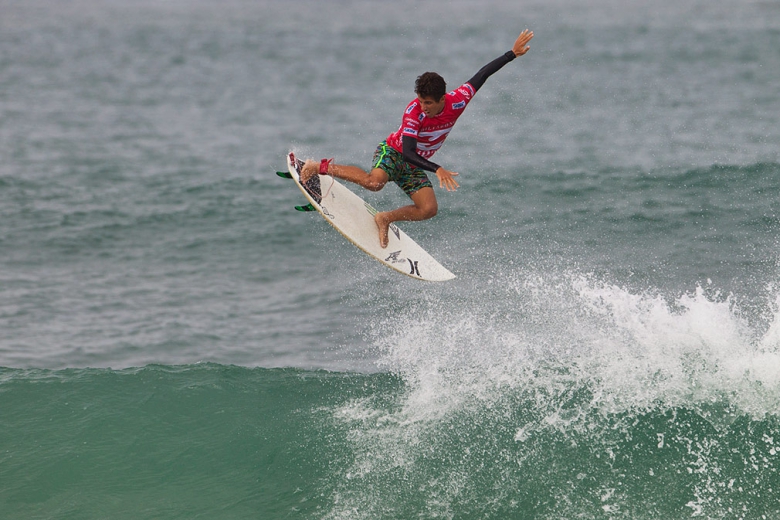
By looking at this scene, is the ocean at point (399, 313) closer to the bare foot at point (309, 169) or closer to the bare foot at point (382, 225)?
the bare foot at point (382, 225)

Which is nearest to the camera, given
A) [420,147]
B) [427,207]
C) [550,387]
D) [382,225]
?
[420,147]

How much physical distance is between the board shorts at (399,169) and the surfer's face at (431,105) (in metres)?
0.76

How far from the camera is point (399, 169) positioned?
8617 millimetres

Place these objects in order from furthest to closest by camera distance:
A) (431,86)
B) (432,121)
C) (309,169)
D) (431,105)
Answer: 1. (309,169)
2. (432,121)
3. (431,105)
4. (431,86)

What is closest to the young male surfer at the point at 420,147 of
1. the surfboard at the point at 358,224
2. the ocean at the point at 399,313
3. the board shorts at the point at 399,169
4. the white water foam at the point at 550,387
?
the board shorts at the point at 399,169

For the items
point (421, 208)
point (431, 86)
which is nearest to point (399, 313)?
point (421, 208)

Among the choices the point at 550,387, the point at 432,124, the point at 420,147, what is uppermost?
the point at 432,124

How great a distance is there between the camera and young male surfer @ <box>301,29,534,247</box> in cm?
770

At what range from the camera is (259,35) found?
40.5 meters

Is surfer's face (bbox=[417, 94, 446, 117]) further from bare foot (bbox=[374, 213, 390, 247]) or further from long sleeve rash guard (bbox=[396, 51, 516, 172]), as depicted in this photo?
bare foot (bbox=[374, 213, 390, 247])

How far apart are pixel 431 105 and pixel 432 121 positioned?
304 millimetres

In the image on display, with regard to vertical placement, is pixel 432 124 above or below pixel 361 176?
above

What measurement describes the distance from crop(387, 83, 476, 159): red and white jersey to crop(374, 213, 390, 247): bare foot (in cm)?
104

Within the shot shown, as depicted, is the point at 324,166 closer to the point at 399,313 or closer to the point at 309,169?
the point at 309,169
